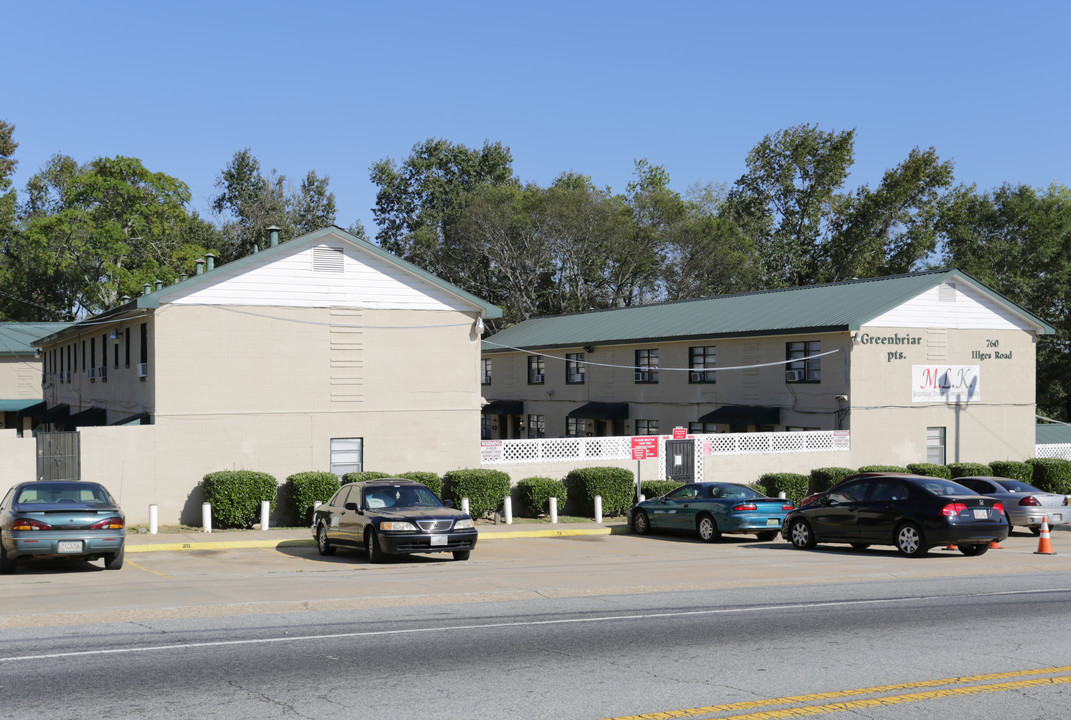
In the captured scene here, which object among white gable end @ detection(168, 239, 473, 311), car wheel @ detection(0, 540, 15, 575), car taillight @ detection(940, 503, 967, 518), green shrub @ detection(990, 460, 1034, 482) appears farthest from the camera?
green shrub @ detection(990, 460, 1034, 482)

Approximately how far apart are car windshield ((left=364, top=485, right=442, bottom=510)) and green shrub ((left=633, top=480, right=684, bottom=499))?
34.4 ft

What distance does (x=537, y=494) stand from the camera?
28234 millimetres

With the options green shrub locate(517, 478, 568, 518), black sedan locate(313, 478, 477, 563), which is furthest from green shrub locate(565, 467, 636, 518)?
black sedan locate(313, 478, 477, 563)

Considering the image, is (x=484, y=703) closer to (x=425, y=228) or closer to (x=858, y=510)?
(x=858, y=510)

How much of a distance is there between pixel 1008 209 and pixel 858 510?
52.2 metres

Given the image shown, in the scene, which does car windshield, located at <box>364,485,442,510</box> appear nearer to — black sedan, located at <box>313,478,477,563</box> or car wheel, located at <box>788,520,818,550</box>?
black sedan, located at <box>313,478,477,563</box>

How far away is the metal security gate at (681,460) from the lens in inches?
1234

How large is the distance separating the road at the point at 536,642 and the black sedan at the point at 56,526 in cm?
42

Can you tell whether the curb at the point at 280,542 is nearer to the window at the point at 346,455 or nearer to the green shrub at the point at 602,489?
the green shrub at the point at 602,489

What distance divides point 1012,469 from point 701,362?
11.1 meters

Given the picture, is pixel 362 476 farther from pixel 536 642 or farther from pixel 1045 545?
pixel 536 642

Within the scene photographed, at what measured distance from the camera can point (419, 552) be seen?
1848 centimetres

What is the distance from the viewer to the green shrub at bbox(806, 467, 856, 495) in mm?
31984

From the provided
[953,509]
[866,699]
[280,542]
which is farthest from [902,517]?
[866,699]
